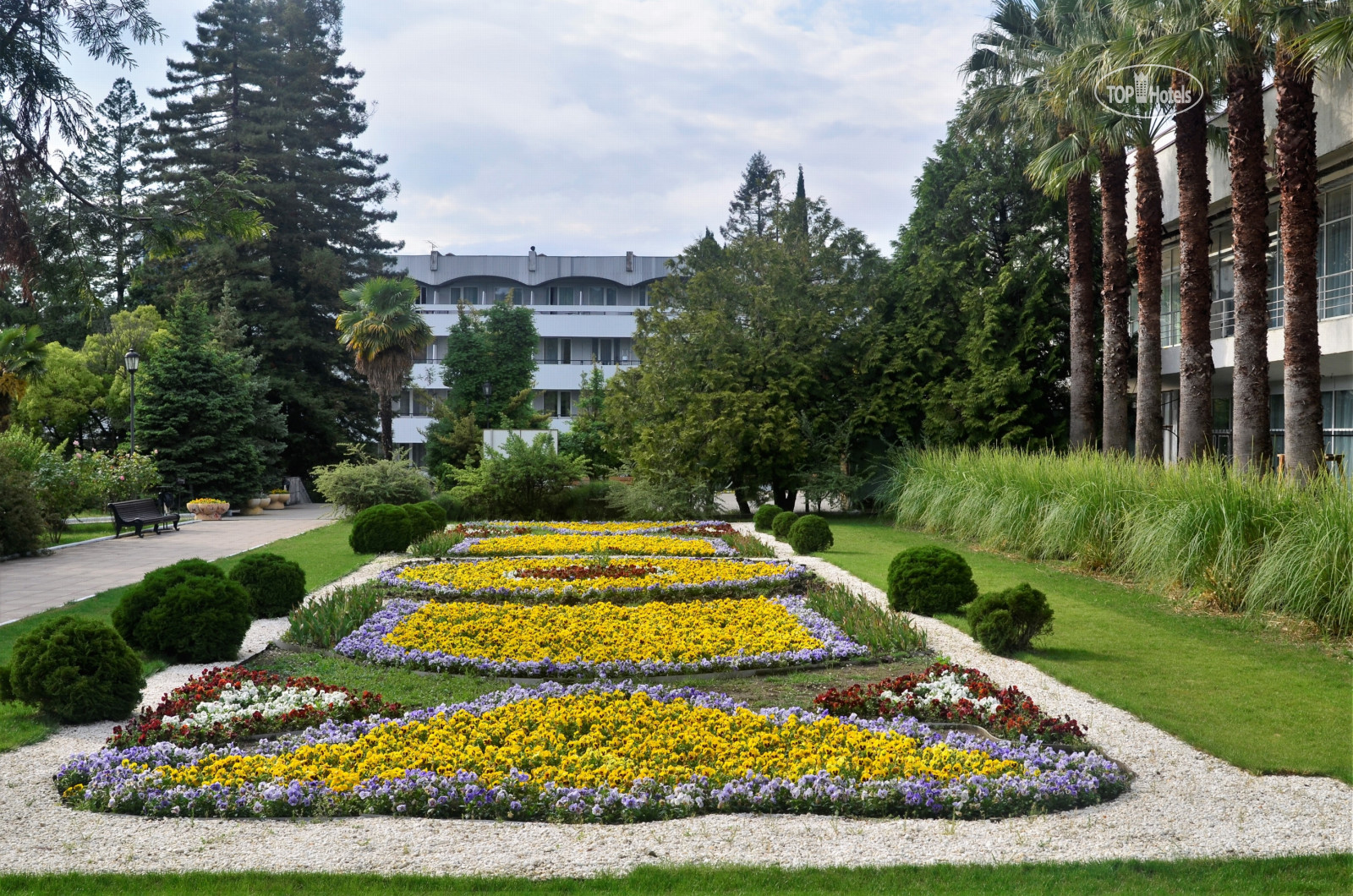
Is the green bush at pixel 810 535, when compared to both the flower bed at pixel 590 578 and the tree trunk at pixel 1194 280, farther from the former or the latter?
the tree trunk at pixel 1194 280

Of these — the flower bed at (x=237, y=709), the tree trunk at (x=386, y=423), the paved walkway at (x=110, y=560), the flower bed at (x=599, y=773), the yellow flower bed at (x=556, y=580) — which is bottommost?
the flower bed at (x=599, y=773)

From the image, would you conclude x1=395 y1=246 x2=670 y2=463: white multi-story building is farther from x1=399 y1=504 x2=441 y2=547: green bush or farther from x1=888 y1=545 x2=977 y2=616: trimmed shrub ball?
x1=888 y1=545 x2=977 y2=616: trimmed shrub ball

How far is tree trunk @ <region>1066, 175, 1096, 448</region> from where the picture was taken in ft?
75.9

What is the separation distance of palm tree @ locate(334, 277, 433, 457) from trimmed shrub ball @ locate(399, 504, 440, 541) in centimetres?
1688

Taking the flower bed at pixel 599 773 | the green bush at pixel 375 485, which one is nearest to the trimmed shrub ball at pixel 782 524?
the green bush at pixel 375 485

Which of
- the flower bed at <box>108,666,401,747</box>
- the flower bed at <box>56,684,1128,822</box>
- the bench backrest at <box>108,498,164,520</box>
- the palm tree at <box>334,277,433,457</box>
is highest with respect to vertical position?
the palm tree at <box>334,277,433,457</box>

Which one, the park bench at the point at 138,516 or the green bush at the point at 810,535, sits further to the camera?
the park bench at the point at 138,516

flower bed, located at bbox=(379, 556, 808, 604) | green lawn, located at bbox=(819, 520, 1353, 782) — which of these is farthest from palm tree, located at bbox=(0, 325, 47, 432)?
green lawn, located at bbox=(819, 520, 1353, 782)

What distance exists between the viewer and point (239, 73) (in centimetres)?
4156

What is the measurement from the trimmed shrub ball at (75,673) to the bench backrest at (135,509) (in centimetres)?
1605

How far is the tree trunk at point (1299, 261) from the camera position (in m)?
14.1

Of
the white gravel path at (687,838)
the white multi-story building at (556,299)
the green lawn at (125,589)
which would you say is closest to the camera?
the white gravel path at (687,838)

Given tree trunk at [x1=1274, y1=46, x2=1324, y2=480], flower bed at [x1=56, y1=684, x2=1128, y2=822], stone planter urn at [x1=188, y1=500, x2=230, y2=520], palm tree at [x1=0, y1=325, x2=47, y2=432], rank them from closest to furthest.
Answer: flower bed at [x1=56, y1=684, x2=1128, y2=822] < tree trunk at [x1=1274, y1=46, x2=1324, y2=480] < palm tree at [x1=0, y1=325, x2=47, y2=432] < stone planter urn at [x1=188, y1=500, x2=230, y2=520]

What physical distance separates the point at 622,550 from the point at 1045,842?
1276 centimetres
